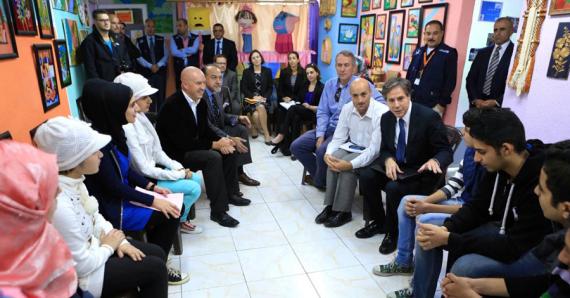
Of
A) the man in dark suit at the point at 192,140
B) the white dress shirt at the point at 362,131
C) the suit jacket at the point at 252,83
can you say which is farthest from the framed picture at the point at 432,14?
the man in dark suit at the point at 192,140

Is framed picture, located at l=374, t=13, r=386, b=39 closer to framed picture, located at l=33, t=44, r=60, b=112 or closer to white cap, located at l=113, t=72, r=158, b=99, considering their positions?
white cap, located at l=113, t=72, r=158, b=99

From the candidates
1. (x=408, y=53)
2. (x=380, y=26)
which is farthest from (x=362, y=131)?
(x=380, y=26)

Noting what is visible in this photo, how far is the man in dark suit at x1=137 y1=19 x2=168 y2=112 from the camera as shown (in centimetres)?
607

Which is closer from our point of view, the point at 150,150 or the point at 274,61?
the point at 150,150

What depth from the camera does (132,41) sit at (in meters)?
6.20

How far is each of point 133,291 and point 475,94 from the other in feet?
11.4

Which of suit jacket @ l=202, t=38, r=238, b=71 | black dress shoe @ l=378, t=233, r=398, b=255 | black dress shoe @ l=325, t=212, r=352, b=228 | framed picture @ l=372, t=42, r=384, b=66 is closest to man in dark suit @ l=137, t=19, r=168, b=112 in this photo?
suit jacket @ l=202, t=38, r=238, b=71

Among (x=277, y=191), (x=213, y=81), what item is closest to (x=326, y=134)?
(x=277, y=191)

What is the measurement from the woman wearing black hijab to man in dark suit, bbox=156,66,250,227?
0.75m

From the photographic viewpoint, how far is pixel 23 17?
198 cm

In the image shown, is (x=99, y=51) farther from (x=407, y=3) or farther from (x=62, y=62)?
(x=407, y=3)

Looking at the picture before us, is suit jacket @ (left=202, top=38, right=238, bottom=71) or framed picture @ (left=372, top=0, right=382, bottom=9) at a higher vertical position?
framed picture @ (left=372, top=0, right=382, bottom=9)

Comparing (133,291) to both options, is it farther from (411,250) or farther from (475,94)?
(475,94)

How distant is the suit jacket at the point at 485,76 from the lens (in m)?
3.31
